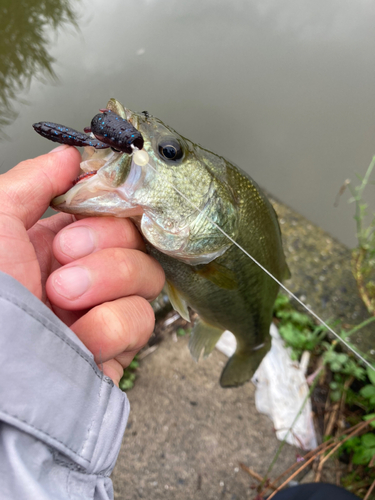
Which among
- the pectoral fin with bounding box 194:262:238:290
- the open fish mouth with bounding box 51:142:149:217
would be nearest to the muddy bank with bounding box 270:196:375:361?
the pectoral fin with bounding box 194:262:238:290

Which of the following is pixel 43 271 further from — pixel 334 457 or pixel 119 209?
pixel 334 457

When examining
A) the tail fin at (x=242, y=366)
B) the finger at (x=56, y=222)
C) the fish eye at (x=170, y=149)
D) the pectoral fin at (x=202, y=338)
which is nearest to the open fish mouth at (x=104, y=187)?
the fish eye at (x=170, y=149)

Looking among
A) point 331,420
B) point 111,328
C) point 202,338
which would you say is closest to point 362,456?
point 331,420

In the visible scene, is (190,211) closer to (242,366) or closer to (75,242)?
(75,242)

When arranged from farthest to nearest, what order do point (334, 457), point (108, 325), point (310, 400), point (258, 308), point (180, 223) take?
point (310, 400), point (334, 457), point (258, 308), point (180, 223), point (108, 325)

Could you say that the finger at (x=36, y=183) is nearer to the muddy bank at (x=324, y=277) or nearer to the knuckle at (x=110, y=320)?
the knuckle at (x=110, y=320)

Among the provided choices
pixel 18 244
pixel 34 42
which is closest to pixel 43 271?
pixel 18 244

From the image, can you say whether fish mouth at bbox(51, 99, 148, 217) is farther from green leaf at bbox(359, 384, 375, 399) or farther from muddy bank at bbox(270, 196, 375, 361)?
muddy bank at bbox(270, 196, 375, 361)
